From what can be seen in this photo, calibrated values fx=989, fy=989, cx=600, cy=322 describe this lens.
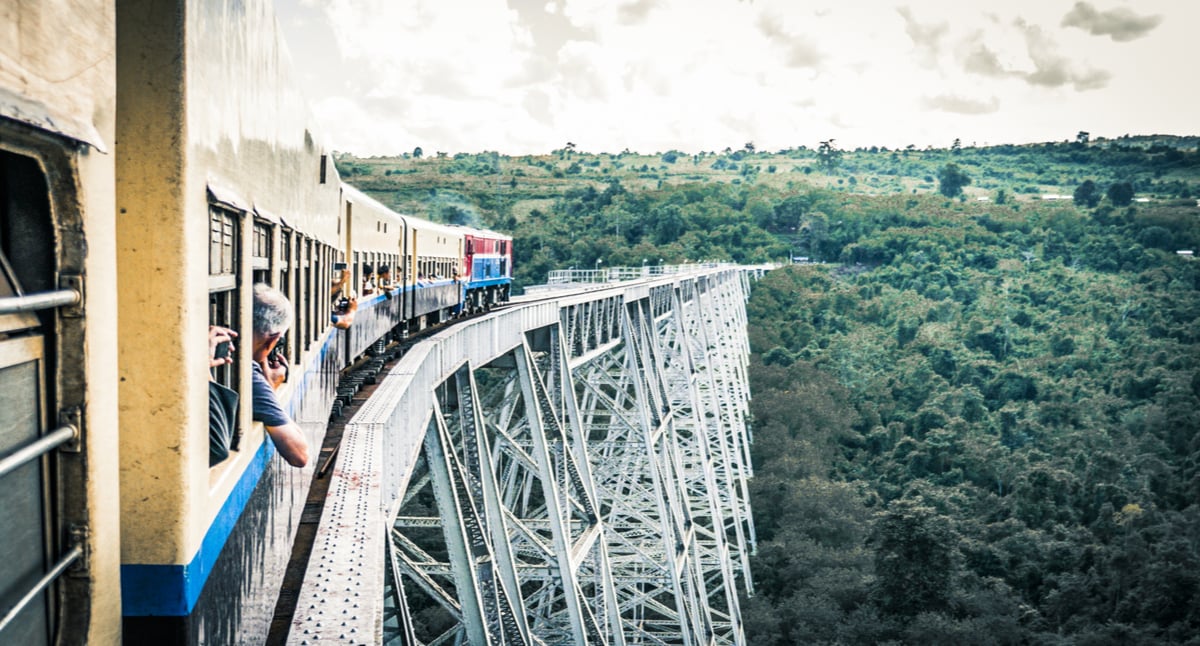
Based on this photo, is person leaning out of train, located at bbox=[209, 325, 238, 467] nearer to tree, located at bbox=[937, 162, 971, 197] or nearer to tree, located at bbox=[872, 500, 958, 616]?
tree, located at bbox=[872, 500, 958, 616]

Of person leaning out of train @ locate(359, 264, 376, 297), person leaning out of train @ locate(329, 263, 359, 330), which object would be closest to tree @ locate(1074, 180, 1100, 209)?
person leaning out of train @ locate(359, 264, 376, 297)

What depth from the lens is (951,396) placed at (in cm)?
4503

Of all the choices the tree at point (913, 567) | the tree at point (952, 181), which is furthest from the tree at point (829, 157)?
the tree at point (913, 567)

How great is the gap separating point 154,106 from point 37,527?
878 mm

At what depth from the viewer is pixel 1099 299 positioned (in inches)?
2383

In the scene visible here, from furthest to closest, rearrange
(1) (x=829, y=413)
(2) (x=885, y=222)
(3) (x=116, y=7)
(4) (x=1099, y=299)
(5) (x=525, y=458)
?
(2) (x=885, y=222) < (4) (x=1099, y=299) < (1) (x=829, y=413) < (5) (x=525, y=458) < (3) (x=116, y=7)

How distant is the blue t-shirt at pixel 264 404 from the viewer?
3.17m

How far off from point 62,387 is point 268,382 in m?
1.79

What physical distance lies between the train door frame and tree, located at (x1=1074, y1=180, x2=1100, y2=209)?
10739cm

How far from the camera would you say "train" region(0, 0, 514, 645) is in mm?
1452

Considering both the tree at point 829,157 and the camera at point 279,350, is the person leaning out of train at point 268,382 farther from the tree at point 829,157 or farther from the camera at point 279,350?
the tree at point 829,157

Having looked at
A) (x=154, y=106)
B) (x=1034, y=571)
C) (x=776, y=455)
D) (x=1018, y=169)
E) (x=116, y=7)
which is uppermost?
(x=1018, y=169)

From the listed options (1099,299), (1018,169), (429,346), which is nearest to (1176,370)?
(1099,299)

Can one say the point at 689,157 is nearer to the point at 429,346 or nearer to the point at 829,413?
the point at 829,413
